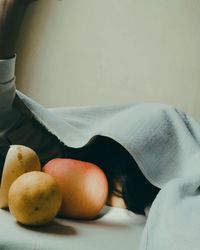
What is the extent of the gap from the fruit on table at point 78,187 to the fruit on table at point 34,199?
45mm

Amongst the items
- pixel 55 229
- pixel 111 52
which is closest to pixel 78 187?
pixel 55 229

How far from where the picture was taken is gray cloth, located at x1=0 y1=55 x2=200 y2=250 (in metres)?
0.47

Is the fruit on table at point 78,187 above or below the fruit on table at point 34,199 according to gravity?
below

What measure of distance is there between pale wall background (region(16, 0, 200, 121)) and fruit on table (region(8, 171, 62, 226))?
1.86 feet

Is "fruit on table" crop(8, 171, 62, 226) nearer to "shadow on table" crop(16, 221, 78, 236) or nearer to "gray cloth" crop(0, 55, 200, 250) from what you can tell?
"shadow on table" crop(16, 221, 78, 236)

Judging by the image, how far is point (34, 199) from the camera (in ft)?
1.55

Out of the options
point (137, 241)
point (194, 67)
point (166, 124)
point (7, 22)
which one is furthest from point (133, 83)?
point (137, 241)

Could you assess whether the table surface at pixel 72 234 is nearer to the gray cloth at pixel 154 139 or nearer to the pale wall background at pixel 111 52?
the gray cloth at pixel 154 139

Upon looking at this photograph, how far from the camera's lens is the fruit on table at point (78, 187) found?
0.54 meters

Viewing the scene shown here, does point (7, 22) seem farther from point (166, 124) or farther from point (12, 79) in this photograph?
point (166, 124)

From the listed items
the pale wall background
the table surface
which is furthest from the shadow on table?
the pale wall background

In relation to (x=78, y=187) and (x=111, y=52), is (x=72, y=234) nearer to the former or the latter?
(x=78, y=187)

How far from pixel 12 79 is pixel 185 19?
0.50m

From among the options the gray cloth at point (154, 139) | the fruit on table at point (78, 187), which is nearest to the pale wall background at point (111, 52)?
the gray cloth at point (154, 139)
